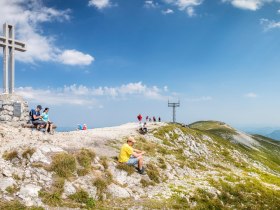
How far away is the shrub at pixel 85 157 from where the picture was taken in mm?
21772

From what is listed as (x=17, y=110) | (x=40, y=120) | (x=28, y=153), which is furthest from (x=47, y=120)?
(x=28, y=153)

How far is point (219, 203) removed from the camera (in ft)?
72.7

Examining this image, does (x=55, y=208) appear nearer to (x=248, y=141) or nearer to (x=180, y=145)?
(x=180, y=145)

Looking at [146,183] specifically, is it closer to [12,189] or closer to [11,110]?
[12,189]

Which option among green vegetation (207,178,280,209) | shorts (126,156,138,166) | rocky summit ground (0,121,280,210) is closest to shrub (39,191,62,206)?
rocky summit ground (0,121,280,210)

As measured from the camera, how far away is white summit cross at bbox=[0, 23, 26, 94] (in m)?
32.6

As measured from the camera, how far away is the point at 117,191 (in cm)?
2012

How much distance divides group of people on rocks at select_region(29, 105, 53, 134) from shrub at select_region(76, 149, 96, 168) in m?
7.91

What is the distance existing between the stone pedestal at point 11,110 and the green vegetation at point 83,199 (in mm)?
16218

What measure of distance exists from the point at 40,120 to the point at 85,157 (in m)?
10.3

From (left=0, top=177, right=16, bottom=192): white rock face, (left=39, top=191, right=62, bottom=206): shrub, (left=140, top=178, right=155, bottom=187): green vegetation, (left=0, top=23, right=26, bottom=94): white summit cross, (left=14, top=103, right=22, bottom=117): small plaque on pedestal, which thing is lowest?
(left=140, top=178, right=155, bottom=187): green vegetation

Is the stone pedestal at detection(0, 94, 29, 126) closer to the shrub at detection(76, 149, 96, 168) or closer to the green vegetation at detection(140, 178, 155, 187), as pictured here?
the shrub at detection(76, 149, 96, 168)

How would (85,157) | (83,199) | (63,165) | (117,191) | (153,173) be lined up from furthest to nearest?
(153,173)
(85,157)
(63,165)
(117,191)
(83,199)

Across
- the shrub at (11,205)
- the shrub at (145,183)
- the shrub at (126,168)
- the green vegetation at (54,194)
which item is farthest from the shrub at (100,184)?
the shrub at (11,205)
